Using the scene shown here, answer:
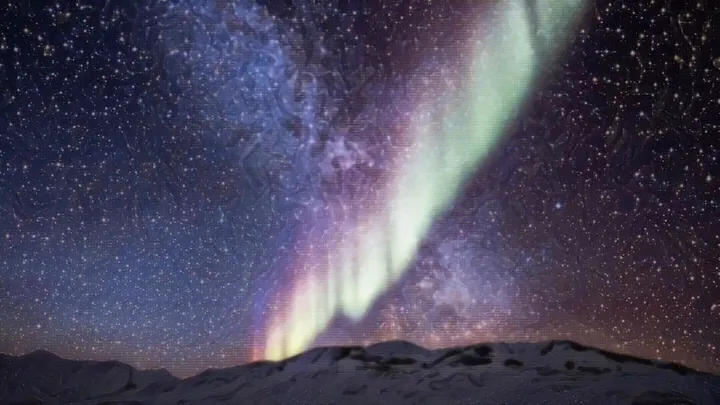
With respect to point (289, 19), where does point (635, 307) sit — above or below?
below

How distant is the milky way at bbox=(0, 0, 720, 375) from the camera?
2.87m

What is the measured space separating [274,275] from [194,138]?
1.83 ft

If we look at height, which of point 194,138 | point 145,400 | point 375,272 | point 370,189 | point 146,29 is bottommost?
point 145,400

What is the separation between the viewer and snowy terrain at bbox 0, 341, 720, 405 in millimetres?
2771

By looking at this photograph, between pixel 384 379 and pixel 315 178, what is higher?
pixel 315 178

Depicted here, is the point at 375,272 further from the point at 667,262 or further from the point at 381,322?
the point at 667,262

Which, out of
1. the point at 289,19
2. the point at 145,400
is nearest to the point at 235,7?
the point at 289,19

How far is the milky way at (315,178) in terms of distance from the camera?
2871 millimetres

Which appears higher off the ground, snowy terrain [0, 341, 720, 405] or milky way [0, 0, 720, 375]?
milky way [0, 0, 720, 375]

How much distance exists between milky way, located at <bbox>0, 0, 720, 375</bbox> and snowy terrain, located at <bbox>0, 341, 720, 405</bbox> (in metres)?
0.05

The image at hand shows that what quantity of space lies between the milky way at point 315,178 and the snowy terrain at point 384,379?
0.17ft

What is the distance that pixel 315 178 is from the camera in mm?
2895

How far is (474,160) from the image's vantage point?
9.55 ft

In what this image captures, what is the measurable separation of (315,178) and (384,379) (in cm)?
74
